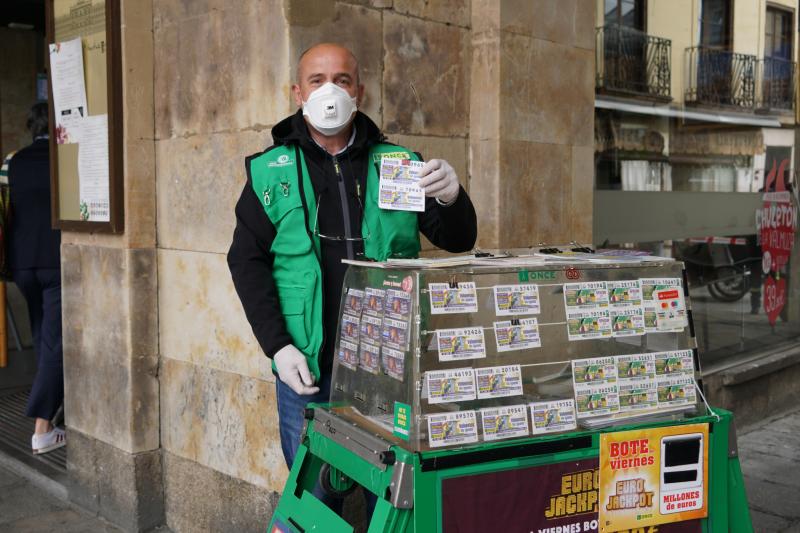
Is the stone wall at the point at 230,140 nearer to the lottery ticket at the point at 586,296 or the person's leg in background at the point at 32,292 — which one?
the lottery ticket at the point at 586,296

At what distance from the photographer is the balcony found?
4961mm

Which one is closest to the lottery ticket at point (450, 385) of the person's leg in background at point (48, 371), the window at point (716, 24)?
the person's leg in background at point (48, 371)

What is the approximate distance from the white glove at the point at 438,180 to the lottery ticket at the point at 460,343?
553 millimetres

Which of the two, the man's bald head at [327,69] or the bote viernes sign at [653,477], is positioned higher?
the man's bald head at [327,69]

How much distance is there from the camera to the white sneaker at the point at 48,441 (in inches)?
209

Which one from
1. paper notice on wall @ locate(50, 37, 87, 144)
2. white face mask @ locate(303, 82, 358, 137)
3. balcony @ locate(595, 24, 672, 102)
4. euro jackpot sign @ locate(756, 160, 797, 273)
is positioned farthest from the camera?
euro jackpot sign @ locate(756, 160, 797, 273)

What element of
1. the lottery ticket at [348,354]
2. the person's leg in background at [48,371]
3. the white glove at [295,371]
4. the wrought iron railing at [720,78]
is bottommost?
the person's leg in background at [48,371]

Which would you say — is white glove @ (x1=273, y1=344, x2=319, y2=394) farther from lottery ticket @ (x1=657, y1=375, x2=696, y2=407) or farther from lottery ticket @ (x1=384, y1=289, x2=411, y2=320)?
lottery ticket @ (x1=657, y1=375, x2=696, y2=407)

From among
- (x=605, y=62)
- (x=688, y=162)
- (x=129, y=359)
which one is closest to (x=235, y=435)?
(x=129, y=359)

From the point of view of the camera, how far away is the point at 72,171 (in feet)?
14.9

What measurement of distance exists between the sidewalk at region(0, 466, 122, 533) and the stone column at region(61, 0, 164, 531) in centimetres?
10

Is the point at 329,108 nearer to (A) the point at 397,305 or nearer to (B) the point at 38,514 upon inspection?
(A) the point at 397,305

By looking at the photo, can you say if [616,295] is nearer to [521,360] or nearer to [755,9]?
[521,360]

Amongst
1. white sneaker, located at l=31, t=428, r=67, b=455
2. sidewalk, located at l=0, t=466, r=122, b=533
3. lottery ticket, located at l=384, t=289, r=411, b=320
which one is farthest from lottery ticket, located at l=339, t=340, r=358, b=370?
white sneaker, located at l=31, t=428, r=67, b=455
